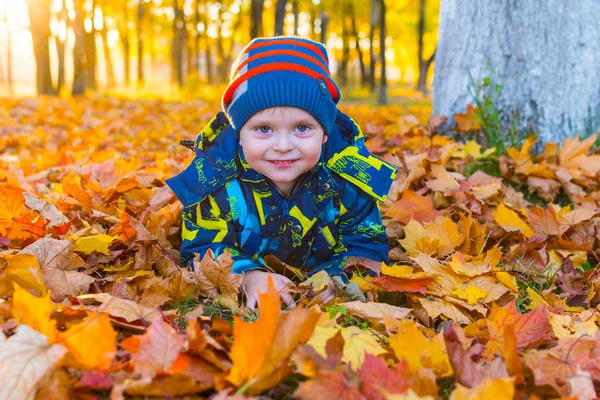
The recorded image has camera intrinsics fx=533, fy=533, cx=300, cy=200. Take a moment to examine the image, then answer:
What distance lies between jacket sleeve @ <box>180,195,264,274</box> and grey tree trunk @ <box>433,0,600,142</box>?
2.35 metres

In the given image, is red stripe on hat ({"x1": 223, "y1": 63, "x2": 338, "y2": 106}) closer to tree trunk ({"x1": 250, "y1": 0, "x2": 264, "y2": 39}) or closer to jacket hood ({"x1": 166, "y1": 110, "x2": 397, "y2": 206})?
jacket hood ({"x1": 166, "y1": 110, "x2": 397, "y2": 206})

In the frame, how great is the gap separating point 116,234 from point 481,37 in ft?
9.27

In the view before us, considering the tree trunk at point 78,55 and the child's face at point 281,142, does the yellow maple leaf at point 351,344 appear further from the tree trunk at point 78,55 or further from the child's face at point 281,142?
the tree trunk at point 78,55

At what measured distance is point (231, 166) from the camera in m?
2.22

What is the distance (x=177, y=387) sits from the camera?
1.19m

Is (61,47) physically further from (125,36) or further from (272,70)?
(272,70)

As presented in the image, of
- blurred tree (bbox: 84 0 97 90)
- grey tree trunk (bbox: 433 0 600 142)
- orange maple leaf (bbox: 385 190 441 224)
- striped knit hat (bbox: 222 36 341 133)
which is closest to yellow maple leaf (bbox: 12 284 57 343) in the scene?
striped knit hat (bbox: 222 36 341 133)

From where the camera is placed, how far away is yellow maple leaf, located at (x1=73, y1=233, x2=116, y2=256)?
6.50 feet

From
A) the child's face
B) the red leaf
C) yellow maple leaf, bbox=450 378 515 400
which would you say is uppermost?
the child's face

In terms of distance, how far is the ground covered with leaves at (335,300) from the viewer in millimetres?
1201

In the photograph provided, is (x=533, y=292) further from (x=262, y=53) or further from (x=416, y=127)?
(x=416, y=127)

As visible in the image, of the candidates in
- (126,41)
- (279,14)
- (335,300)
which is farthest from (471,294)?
(126,41)

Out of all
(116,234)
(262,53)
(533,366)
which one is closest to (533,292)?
(533,366)

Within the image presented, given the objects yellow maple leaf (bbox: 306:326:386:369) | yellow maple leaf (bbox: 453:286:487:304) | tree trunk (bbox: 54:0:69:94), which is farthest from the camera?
tree trunk (bbox: 54:0:69:94)
